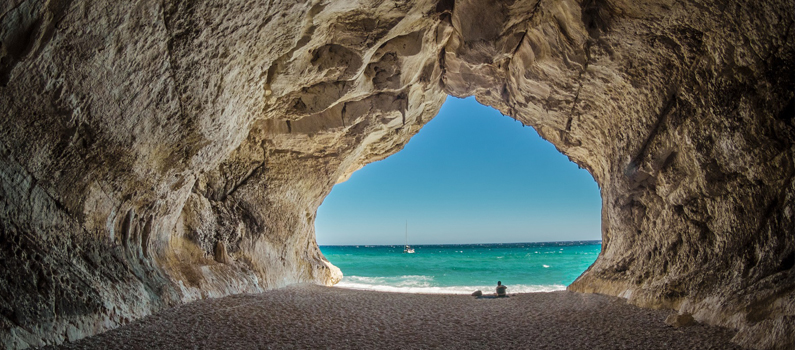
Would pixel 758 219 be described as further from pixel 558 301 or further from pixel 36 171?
pixel 36 171

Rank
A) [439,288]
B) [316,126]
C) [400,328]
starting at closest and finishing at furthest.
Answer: [400,328] → [316,126] → [439,288]

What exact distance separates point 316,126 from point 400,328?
23.5ft

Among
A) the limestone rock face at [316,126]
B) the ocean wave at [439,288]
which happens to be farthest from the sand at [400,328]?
the ocean wave at [439,288]

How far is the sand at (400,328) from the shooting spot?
516 cm

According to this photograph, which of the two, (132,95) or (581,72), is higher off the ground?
(581,72)

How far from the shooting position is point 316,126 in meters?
11.9

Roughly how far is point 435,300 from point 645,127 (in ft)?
19.9

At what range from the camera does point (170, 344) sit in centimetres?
500

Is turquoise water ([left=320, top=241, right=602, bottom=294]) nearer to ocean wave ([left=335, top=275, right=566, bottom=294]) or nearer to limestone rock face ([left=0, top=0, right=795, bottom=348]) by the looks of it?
ocean wave ([left=335, top=275, right=566, bottom=294])

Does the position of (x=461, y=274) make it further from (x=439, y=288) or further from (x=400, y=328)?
(x=400, y=328)

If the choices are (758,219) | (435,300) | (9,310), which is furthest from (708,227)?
(9,310)

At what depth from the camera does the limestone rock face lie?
4664 mm

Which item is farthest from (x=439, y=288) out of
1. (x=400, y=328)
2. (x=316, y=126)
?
(x=400, y=328)

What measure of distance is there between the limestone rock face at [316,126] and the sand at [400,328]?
553 mm
